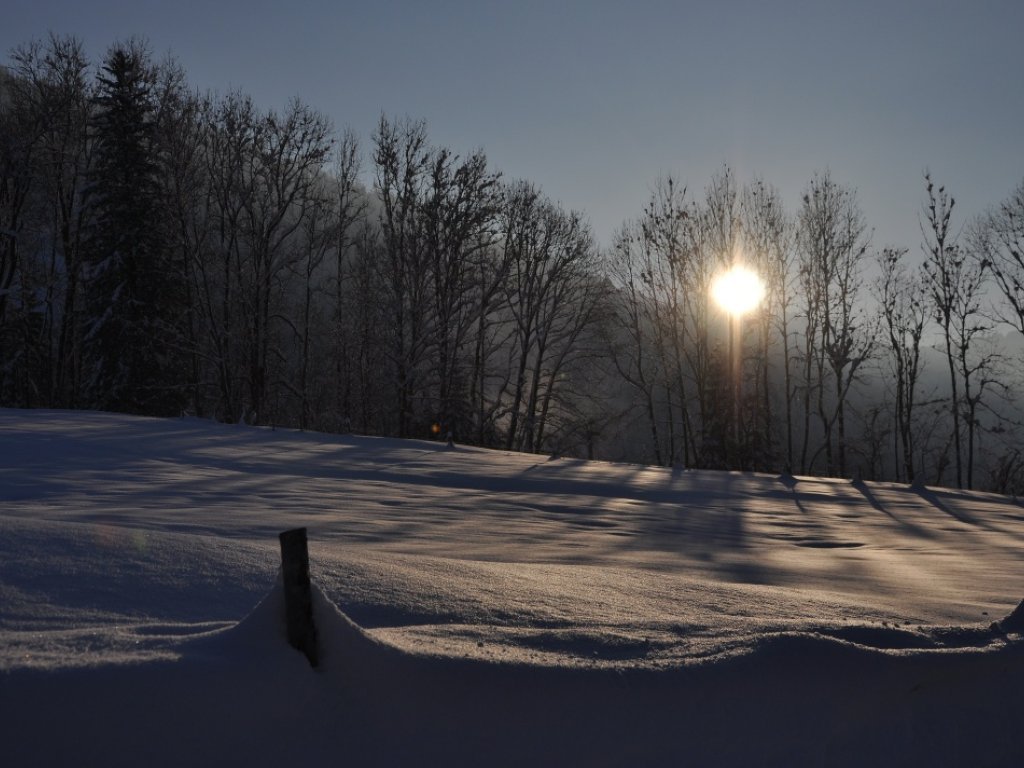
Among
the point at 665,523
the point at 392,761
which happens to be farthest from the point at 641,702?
the point at 665,523

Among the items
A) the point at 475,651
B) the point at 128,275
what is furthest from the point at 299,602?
the point at 128,275

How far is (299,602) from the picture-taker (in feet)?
5.57

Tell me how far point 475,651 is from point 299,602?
540 mm

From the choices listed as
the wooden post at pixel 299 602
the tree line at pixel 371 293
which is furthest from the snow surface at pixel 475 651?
the tree line at pixel 371 293

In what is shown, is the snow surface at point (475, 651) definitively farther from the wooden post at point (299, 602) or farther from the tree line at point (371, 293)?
the tree line at point (371, 293)

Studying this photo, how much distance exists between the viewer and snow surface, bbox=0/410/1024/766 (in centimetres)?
157

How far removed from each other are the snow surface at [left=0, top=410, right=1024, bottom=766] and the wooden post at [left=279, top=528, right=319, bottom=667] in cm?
3

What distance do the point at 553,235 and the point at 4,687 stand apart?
2724 cm

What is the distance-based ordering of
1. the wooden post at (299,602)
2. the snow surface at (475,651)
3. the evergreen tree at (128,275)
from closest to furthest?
the snow surface at (475,651)
the wooden post at (299,602)
the evergreen tree at (128,275)

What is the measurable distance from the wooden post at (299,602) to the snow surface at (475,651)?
1.3 inches

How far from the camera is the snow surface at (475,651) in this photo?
1.57m

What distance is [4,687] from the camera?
147 centimetres

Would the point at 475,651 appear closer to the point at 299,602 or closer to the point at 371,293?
the point at 299,602

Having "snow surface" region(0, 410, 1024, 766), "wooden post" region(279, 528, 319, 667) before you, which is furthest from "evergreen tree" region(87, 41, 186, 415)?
"wooden post" region(279, 528, 319, 667)
